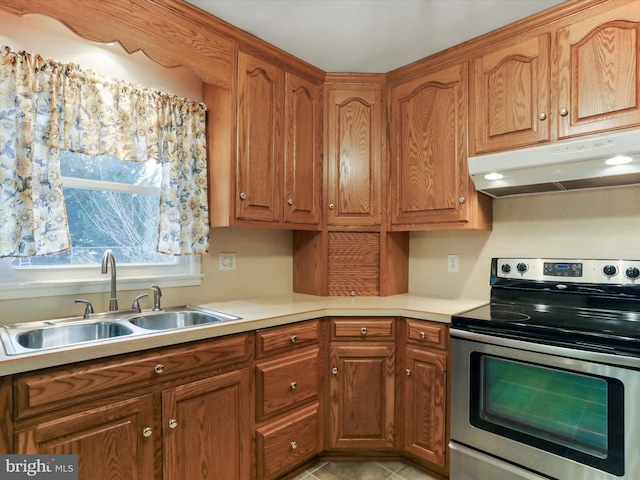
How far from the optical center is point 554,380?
156 cm

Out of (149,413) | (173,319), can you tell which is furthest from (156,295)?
(149,413)

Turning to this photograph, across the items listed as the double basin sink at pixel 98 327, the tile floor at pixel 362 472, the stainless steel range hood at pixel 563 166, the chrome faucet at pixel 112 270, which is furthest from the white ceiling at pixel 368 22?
the tile floor at pixel 362 472

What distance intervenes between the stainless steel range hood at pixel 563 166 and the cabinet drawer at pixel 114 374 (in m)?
1.48

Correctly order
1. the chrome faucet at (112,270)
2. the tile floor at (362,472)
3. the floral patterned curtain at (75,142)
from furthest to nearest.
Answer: the tile floor at (362,472)
the chrome faucet at (112,270)
the floral patterned curtain at (75,142)

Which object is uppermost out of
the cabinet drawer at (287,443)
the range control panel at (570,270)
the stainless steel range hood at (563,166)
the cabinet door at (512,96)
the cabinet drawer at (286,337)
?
the cabinet door at (512,96)

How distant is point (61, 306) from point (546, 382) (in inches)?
85.0

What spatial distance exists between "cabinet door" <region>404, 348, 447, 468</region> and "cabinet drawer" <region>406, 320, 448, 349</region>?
5 cm

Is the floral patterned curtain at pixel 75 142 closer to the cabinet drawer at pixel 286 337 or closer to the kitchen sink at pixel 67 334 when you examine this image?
the kitchen sink at pixel 67 334

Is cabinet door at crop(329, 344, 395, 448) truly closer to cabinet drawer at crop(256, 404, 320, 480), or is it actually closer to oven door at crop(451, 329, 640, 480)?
cabinet drawer at crop(256, 404, 320, 480)

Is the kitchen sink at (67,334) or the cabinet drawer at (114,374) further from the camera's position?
the kitchen sink at (67,334)

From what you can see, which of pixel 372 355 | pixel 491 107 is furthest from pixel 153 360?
pixel 491 107

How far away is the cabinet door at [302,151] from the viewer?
227 cm

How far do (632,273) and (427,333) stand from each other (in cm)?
100

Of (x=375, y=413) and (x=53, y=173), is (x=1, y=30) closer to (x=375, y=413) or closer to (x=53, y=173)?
(x=53, y=173)
